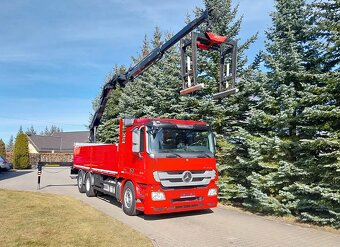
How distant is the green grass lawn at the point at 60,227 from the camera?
698 cm

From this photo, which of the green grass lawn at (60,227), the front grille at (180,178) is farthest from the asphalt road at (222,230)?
the front grille at (180,178)

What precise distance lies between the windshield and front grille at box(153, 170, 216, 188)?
0.57m

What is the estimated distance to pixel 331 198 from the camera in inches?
322

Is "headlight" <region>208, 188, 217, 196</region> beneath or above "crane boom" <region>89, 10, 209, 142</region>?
beneath

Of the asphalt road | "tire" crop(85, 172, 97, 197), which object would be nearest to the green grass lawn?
the asphalt road

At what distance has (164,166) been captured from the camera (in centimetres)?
921

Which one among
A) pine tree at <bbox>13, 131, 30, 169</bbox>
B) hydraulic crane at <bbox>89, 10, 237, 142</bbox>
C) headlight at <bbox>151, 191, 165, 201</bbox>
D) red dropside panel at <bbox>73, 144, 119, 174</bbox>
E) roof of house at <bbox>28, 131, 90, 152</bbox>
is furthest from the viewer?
roof of house at <bbox>28, 131, 90, 152</bbox>

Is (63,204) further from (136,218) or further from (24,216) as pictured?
(136,218)

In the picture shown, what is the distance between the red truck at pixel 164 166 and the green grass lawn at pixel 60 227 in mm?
1092

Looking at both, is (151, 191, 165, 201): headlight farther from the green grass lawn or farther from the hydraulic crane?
the hydraulic crane

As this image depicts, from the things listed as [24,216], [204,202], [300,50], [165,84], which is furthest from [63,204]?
[300,50]

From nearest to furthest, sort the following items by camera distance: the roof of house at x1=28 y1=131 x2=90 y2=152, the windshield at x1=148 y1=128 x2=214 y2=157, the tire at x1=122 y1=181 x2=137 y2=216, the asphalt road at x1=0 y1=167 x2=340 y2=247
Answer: the asphalt road at x1=0 y1=167 x2=340 y2=247 < the windshield at x1=148 y1=128 x2=214 y2=157 < the tire at x1=122 y1=181 x2=137 y2=216 < the roof of house at x1=28 y1=131 x2=90 y2=152

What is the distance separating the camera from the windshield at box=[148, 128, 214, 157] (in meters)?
9.39

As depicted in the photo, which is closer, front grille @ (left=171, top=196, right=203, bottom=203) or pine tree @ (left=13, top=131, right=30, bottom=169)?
front grille @ (left=171, top=196, right=203, bottom=203)
